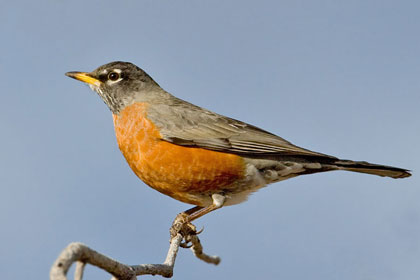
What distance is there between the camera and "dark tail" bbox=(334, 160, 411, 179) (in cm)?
600

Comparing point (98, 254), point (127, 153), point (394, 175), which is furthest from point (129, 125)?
point (98, 254)

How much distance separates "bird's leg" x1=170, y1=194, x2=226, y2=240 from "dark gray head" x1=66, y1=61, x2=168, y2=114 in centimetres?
153

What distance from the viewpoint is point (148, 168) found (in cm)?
578

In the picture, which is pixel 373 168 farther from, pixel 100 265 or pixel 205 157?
pixel 100 265

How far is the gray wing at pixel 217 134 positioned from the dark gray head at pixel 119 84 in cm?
41

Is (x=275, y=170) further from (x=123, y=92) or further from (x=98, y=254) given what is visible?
(x=98, y=254)

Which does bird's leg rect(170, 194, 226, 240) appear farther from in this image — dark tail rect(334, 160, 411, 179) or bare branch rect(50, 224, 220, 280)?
dark tail rect(334, 160, 411, 179)

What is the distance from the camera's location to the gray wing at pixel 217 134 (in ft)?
19.7

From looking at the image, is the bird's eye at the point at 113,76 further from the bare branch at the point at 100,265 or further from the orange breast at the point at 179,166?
the bare branch at the point at 100,265

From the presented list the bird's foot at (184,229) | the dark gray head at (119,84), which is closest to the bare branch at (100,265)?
the bird's foot at (184,229)

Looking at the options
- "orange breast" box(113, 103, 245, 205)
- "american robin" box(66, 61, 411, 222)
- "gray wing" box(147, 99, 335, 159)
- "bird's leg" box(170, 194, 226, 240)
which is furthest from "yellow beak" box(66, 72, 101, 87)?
"bird's leg" box(170, 194, 226, 240)

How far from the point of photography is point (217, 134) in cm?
626

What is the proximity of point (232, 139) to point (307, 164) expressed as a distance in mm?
846

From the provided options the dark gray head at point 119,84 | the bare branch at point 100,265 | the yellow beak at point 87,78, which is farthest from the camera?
the yellow beak at point 87,78
